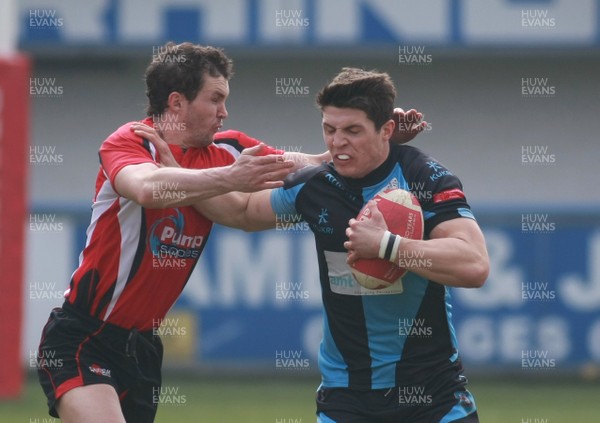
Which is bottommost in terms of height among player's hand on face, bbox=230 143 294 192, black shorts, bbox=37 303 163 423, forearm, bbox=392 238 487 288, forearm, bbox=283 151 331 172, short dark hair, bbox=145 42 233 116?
black shorts, bbox=37 303 163 423

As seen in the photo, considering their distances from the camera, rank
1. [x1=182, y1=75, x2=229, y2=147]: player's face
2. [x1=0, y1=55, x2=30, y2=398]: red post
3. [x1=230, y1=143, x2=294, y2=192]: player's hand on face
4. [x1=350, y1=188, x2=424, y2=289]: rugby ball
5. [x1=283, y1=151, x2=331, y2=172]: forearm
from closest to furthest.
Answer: [x1=350, y1=188, x2=424, y2=289]: rugby ball
[x1=230, y1=143, x2=294, y2=192]: player's hand on face
[x1=182, y1=75, x2=229, y2=147]: player's face
[x1=283, y1=151, x2=331, y2=172]: forearm
[x1=0, y1=55, x2=30, y2=398]: red post

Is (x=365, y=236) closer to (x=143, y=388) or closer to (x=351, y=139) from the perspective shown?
(x=351, y=139)

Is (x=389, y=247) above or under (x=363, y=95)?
under

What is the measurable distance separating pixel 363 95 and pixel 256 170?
0.65 metres

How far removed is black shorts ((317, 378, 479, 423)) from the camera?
18.1 feet

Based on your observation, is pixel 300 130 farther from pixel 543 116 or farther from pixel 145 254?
pixel 145 254

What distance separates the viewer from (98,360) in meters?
6.14

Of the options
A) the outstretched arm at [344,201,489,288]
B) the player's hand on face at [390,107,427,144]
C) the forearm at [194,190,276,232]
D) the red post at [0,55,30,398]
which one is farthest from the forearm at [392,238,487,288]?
the red post at [0,55,30,398]

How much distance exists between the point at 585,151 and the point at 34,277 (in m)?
8.48

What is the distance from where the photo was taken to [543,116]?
1762 centimetres

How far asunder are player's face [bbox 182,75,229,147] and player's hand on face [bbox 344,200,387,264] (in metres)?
1.19

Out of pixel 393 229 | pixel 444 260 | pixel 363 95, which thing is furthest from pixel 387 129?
pixel 444 260

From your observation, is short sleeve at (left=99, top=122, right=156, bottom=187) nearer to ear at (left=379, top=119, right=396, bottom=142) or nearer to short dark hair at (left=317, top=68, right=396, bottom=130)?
short dark hair at (left=317, top=68, right=396, bottom=130)

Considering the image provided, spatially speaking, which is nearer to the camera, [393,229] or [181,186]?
[393,229]
